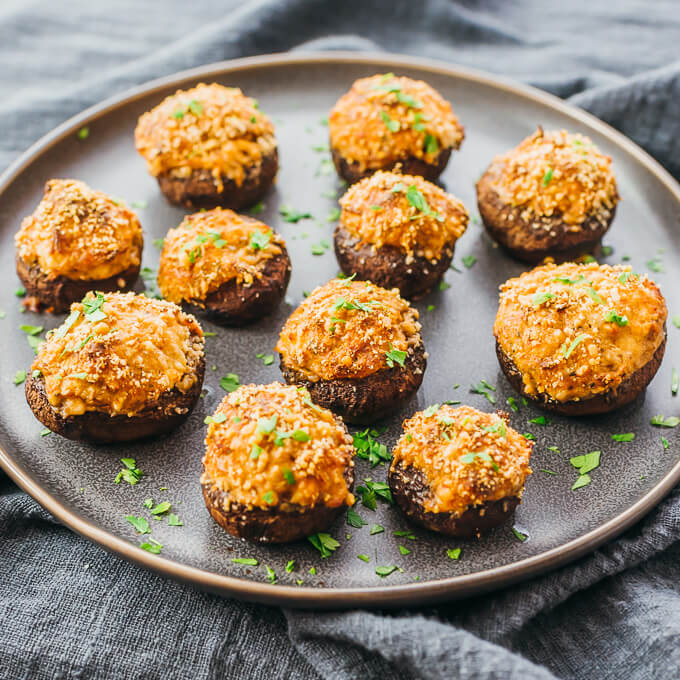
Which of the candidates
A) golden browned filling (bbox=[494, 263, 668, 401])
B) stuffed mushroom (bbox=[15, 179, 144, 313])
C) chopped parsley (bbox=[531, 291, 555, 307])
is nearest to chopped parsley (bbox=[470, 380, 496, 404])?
golden browned filling (bbox=[494, 263, 668, 401])

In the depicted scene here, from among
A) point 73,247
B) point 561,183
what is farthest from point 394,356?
point 73,247

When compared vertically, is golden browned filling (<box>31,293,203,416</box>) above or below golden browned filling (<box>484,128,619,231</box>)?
below

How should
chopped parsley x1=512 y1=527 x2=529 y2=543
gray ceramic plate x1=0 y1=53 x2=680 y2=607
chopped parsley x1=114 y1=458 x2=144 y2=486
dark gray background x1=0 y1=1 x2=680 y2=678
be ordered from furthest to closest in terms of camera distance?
chopped parsley x1=114 y1=458 x2=144 y2=486
chopped parsley x1=512 y1=527 x2=529 y2=543
gray ceramic plate x1=0 y1=53 x2=680 y2=607
dark gray background x1=0 y1=1 x2=680 y2=678

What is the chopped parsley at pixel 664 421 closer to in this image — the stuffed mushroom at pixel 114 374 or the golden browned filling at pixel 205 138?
the stuffed mushroom at pixel 114 374

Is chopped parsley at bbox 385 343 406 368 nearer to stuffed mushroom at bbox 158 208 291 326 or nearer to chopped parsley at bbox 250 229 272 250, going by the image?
stuffed mushroom at bbox 158 208 291 326

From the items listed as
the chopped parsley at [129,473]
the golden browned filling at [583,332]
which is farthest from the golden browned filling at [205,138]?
the golden browned filling at [583,332]

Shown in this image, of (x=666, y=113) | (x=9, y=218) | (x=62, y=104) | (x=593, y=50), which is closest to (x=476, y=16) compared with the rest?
(x=593, y=50)

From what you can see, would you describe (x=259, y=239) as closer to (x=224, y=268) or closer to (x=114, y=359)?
(x=224, y=268)
